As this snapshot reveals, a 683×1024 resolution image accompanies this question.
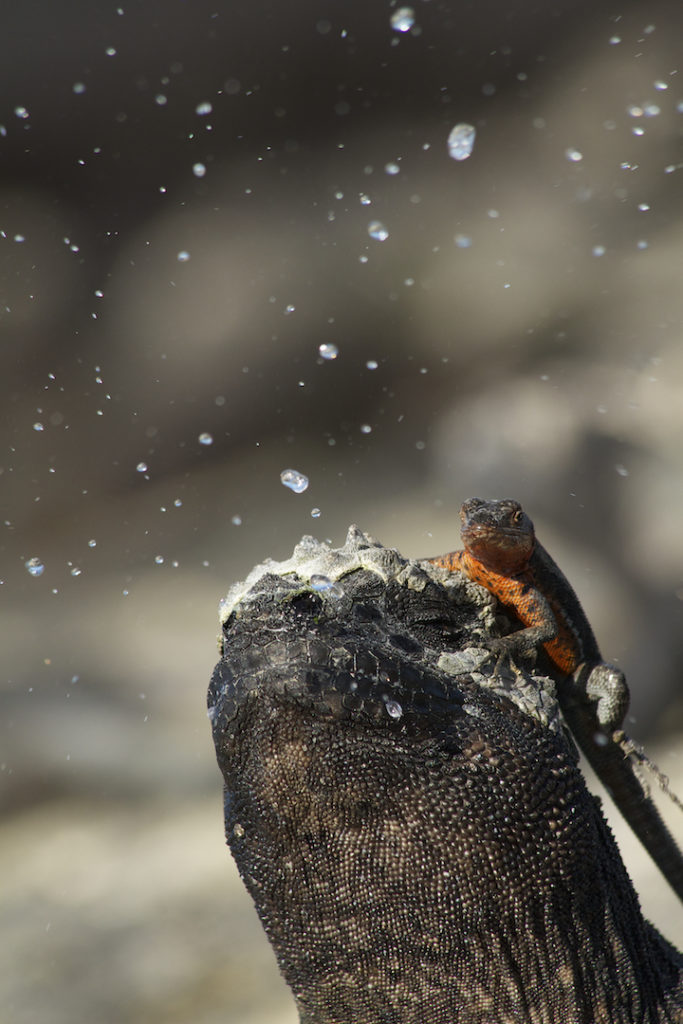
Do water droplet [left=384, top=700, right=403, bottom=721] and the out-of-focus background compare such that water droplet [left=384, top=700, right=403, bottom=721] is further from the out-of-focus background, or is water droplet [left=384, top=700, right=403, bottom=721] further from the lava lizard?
the out-of-focus background

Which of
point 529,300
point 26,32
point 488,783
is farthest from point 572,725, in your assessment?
point 26,32

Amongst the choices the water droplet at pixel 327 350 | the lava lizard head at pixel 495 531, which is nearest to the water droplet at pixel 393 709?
the lava lizard head at pixel 495 531

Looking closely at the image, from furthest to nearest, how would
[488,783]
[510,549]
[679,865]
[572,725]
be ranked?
1. [679,865]
2. [572,725]
3. [510,549]
4. [488,783]

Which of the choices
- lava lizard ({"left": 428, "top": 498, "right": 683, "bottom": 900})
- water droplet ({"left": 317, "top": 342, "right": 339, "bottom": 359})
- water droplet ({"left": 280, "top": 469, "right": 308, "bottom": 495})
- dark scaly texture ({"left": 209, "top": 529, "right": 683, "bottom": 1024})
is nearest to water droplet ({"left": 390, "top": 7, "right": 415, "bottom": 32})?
water droplet ({"left": 317, "top": 342, "right": 339, "bottom": 359})

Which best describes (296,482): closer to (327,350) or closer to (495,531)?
(327,350)

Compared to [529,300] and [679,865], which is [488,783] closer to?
[679,865]

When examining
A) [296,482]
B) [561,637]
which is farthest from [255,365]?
[561,637]
